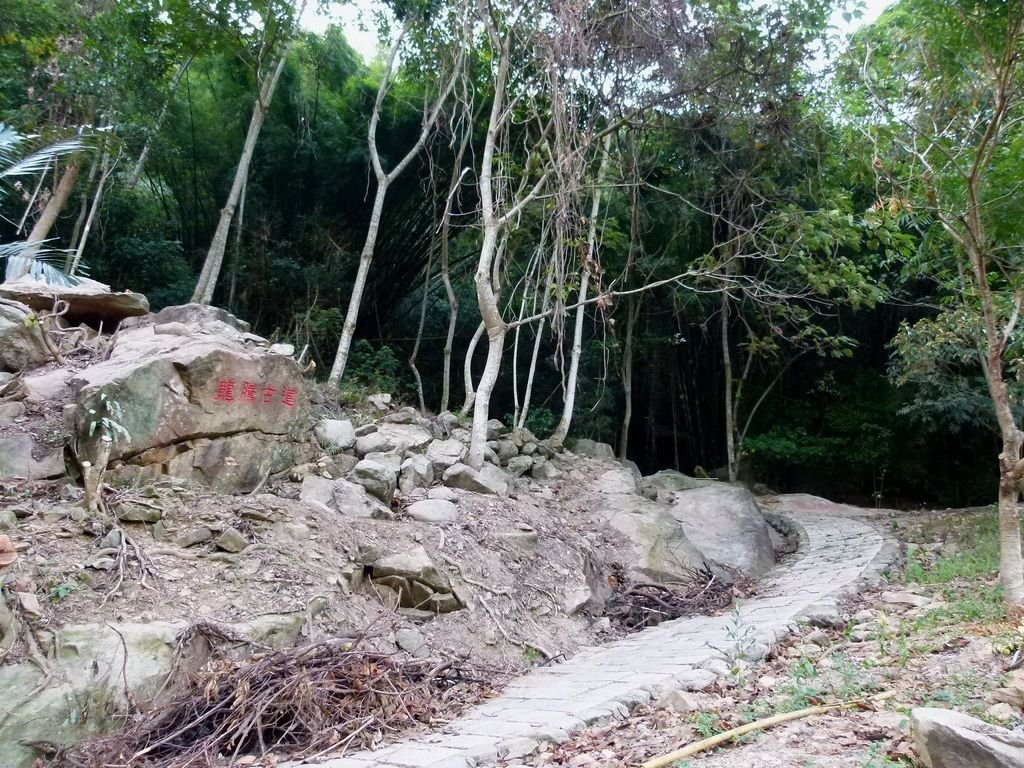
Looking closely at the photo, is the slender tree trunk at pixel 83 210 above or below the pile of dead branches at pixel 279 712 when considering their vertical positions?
above

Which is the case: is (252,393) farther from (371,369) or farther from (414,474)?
(371,369)

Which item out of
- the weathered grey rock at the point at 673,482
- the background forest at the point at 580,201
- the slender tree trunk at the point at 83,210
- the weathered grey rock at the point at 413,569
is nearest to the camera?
the weathered grey rock at the point at 413,569

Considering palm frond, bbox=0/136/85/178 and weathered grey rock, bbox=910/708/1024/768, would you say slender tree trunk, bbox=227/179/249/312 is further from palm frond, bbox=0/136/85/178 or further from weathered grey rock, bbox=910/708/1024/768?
weathered grey rock, bbox=910/708/1024/768

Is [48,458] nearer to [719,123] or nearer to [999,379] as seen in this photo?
[999,379]

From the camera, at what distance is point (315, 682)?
3354mm

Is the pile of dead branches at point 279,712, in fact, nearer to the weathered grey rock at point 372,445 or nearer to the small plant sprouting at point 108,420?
the small plant sprouting at point 108,420

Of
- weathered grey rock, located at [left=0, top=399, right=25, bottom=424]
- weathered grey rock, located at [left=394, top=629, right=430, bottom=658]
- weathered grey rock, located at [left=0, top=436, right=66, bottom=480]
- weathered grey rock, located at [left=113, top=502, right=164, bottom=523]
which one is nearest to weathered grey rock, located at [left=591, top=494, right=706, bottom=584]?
weathered grey rock, located at [left=394, top=629, right=430, bottom=658]

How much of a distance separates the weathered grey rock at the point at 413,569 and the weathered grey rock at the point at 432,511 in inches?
35.9

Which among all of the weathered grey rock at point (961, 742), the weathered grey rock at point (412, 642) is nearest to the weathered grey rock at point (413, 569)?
the weathered grey rock at point (412, 642)

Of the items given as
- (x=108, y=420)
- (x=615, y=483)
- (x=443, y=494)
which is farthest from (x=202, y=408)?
(x=615, y=483)

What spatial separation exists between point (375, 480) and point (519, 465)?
2.67 metres

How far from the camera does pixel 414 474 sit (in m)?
6.29

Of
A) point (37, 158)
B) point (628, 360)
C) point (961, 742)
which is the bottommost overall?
point (961, 742)

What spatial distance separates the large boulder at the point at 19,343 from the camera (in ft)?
19.2
